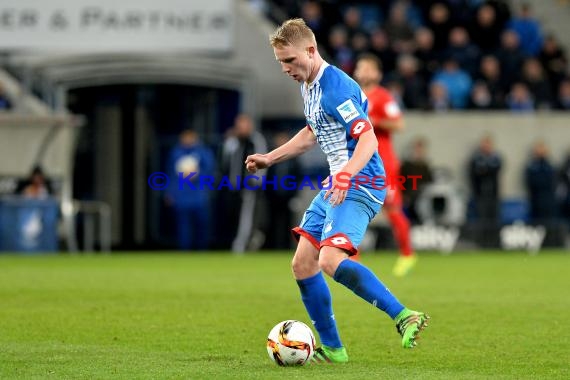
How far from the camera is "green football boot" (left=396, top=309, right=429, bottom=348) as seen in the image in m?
7.24

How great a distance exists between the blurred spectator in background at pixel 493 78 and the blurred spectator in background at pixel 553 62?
1.45 m

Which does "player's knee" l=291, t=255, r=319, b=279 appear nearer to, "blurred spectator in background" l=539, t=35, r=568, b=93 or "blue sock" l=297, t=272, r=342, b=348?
"blue sock" l=297, t=272, r=342, b=348

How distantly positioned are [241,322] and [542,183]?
48.4 feet

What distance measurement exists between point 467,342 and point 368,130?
6.79 ft

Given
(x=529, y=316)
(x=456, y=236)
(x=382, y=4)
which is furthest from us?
(x=382, y=4)

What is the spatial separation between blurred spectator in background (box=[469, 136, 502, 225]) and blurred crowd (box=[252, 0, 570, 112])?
3.36ft

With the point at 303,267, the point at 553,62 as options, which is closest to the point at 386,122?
the point at 303,267

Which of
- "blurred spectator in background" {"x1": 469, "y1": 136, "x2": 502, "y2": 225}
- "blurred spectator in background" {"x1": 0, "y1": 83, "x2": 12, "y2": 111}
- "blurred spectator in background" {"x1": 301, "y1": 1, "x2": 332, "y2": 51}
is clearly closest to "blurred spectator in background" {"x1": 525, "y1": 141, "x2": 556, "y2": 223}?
"blurred spectator in background" {"x1": 469, "y1": 136, "x2": 502, "y2": 225}

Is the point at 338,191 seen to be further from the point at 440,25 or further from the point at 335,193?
the point at 440,25

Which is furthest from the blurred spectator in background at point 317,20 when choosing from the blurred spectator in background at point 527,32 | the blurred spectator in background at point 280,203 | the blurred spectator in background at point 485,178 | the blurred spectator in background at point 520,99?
the blurred spectator in background at point 527,32

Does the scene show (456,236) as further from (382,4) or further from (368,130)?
(368,130)

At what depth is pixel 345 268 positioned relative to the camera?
747 centimetres

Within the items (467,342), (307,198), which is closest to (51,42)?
(307,198)

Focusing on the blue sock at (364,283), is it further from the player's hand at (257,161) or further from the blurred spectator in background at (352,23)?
the blurred spectator in background at (352,23)
